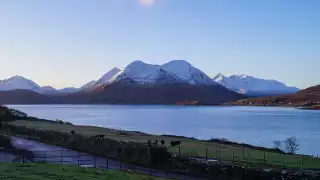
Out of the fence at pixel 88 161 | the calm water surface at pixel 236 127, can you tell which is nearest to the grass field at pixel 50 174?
the fence at pixel 88 161

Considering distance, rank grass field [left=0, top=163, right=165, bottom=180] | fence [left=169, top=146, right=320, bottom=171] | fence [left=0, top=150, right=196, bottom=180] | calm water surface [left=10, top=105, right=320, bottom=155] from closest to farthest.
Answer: grass field [left=0, top=163, right=165, bottom=180]
fence [left=169, top=146, right=320, bottom=171]
fence [left=0, top=150, right=196, bottom=180]
calm water surface [left=10, top=105, right=320, bottom=155]

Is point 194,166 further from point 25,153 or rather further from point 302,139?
point 302,139

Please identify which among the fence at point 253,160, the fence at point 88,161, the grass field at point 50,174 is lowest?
the fence at point 88,161

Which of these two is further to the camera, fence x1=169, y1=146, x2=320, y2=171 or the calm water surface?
the calm water surface

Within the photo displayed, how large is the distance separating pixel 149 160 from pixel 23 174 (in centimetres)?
1604

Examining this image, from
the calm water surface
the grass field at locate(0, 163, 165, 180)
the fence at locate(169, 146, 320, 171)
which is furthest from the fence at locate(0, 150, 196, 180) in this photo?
the calm water surface

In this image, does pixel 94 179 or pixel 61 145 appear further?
pixel 61 145

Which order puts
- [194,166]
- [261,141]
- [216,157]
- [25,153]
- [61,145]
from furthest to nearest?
1. [261,141]
2. [61,145]
3. [25,153]
4. [216,157]
5. [194,166]

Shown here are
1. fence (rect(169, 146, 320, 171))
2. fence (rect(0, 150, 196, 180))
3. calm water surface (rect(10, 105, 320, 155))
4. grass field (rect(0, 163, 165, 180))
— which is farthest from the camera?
calm water surface (rect(10, 105, 320, 155))

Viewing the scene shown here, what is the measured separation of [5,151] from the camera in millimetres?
35781

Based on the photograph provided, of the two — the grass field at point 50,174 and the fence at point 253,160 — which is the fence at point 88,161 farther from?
the grass field at point 50,174

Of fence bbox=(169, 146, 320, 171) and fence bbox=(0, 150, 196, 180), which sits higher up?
fence bbox=(169, 146, 320, 171)

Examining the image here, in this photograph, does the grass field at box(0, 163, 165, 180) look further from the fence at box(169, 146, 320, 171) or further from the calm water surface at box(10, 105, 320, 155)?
the calm water surface at box(10, 105, 320, 155)

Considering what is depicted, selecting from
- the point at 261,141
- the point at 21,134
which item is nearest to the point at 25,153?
the point at 21,134
